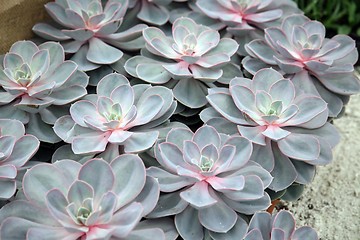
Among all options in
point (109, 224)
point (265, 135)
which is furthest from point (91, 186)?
point (265, 135)

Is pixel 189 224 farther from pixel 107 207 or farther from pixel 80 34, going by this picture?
pixel 80 34

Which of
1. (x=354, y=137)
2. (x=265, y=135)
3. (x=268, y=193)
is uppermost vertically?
(x=265, y=135)

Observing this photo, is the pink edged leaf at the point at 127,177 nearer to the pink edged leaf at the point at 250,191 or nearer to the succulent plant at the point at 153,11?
the pink edged leaf at the point at 250,191

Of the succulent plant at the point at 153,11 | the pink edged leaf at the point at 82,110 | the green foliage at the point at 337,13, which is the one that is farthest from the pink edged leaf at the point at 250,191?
the green foliage at the point at 337,13

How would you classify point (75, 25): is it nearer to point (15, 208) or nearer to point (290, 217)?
point (15, 208)

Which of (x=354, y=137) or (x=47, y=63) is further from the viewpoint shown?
(x=354, y=137)

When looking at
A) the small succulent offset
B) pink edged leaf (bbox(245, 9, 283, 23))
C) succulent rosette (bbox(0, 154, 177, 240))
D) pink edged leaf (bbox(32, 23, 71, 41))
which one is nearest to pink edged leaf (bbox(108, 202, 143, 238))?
succulent rosette (bbox(0, 154, 177, 240))

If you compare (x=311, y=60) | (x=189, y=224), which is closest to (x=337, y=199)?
(x=311, y=60)
